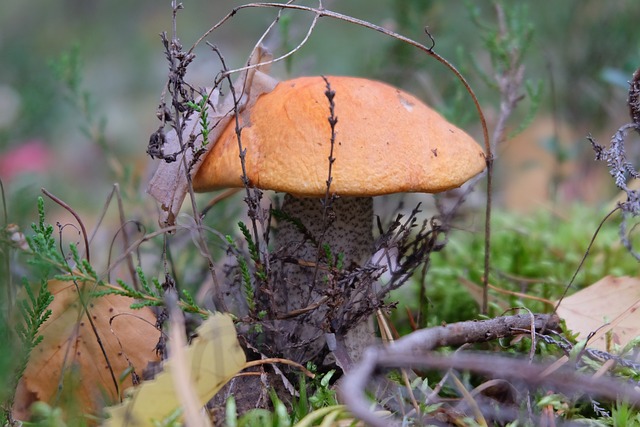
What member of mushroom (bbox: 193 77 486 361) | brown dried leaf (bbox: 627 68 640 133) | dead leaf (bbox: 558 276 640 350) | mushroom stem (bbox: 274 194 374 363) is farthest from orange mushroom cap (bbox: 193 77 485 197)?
dead leaf (bbox: 558 276 640 350)

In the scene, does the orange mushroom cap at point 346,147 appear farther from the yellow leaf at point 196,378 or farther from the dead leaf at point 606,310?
the dead leaf at point 606,310

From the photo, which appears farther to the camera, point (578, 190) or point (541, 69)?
point (541, 69)

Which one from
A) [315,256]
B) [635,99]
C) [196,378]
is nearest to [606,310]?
[635,99]

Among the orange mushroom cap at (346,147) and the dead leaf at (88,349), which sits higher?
the orange mushroom cap at (346,147)

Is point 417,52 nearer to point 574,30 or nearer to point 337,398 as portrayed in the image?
point 574,30

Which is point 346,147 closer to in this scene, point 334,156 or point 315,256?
point 334,156

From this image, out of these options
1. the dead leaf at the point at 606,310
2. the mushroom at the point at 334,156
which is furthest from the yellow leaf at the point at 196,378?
the dead leaf at the point at 606,310

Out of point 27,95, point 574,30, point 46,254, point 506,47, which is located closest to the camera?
point 46,254

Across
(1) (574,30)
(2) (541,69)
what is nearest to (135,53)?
(2) (541,69)
